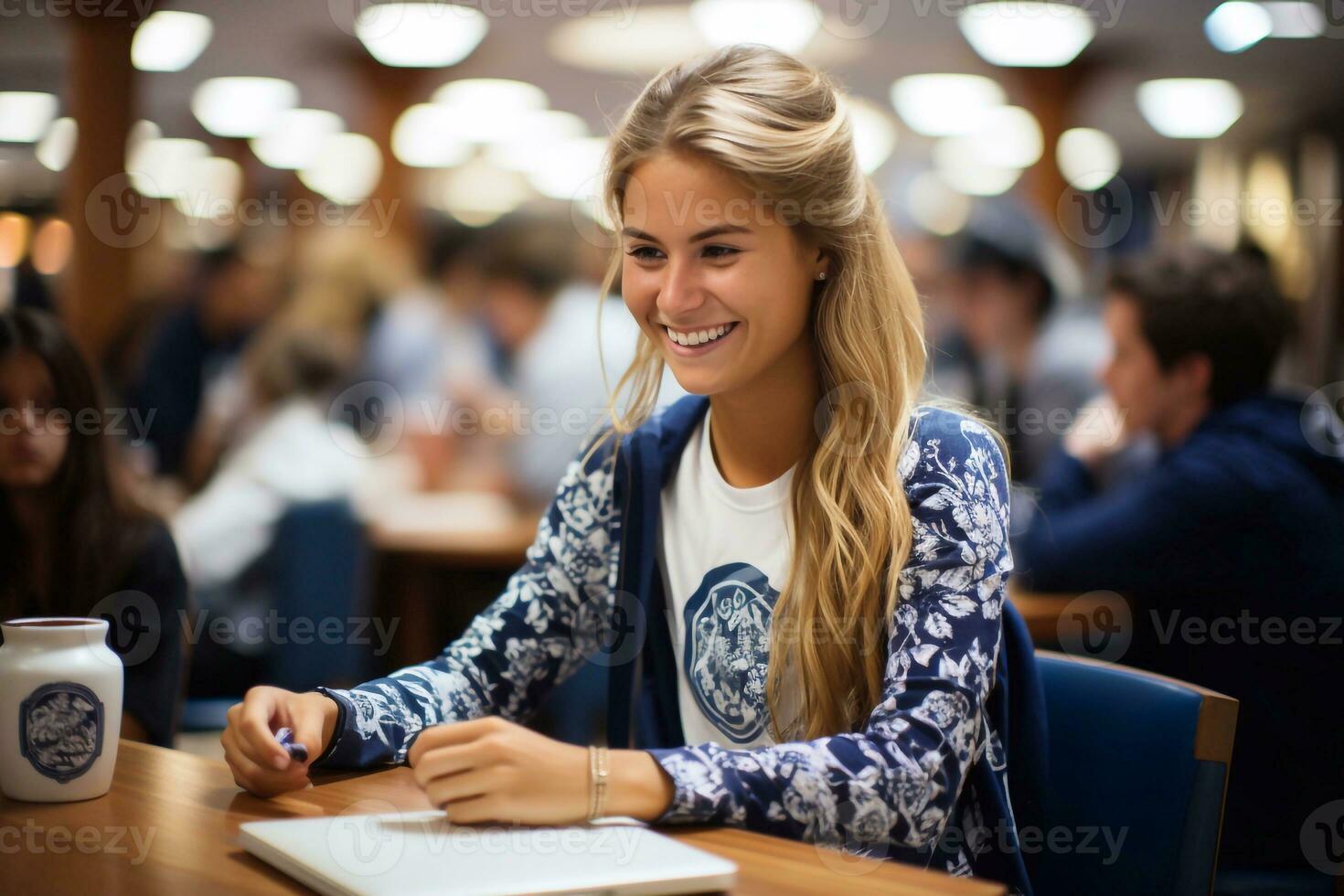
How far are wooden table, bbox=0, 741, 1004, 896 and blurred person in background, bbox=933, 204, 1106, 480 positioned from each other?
2.84 meters

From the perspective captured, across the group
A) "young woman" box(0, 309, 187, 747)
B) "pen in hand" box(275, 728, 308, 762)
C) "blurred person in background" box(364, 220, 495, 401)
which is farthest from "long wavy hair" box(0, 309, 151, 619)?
"blurred person in background" box(364, 220, 495, 401)

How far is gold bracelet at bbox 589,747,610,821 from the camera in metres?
0.99

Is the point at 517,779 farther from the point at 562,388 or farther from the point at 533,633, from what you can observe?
the point at 562,388

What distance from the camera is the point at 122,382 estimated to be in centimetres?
459

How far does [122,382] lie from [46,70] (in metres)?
2.15

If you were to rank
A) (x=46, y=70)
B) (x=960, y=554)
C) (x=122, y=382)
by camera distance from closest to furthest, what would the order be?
(x=960, y=554)
(x=122, y=382)
(x=46, y=70)

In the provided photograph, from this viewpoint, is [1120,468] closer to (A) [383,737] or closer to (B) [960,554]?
(B) [960,554]

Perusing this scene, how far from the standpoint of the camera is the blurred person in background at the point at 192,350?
A: 192 inches

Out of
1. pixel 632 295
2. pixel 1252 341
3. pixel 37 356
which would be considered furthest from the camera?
pixel 1252 341

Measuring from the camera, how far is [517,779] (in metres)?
0.99

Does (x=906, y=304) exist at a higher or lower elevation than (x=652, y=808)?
higher

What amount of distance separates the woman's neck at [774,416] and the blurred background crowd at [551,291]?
1.10 feet

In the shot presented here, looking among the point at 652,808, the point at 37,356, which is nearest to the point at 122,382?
the point at 37,356

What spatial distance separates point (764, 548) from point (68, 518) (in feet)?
3.46
